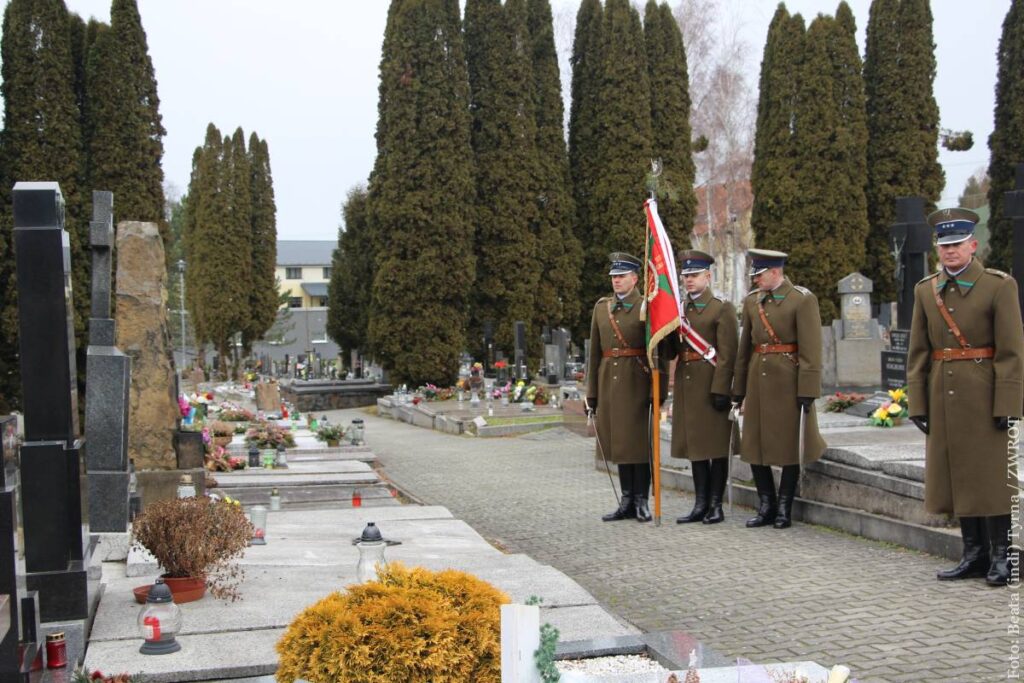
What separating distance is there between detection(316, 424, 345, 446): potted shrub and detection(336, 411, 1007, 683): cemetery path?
4859 millimetres

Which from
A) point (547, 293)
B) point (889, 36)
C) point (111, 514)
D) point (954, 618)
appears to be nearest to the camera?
point (954, 618)

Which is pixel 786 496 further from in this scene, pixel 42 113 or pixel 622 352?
pixel 42 113

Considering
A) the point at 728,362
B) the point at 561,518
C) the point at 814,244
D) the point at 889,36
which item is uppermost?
the point at 889,36

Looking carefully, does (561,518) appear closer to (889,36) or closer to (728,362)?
(728,362)

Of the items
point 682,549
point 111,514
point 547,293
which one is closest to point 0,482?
point 111,514

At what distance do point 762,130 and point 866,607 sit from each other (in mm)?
28373

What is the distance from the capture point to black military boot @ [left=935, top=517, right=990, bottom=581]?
6.15 meters

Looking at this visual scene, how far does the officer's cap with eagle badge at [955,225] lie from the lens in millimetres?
6098

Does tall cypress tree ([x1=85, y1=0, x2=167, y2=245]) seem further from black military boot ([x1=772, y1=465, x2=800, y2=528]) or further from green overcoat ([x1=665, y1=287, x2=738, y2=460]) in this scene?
black military boot ([x1=772, y1=465, x2=800, y2=528])

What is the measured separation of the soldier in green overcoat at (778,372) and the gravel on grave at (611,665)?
403 cm

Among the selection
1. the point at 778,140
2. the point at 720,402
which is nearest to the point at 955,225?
the point at 720,402

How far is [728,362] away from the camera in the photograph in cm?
829

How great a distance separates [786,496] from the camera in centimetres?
820

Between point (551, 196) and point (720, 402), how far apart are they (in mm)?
22200
